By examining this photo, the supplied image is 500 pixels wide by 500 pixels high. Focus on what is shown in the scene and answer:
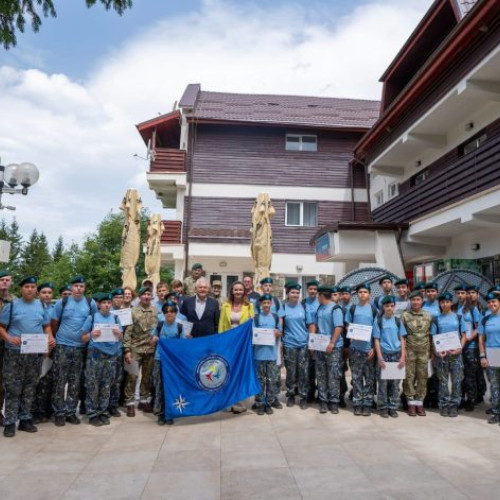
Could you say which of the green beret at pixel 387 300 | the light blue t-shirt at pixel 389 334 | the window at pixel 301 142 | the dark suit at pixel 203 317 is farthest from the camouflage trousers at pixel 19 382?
the window at pixel 301 142

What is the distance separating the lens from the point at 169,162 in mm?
20000

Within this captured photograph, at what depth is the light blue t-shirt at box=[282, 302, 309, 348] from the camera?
6.67m

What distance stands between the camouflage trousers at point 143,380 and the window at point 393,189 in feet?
46.9

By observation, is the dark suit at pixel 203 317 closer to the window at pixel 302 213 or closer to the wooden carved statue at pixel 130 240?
the wooden carved statue at pixel 130 240

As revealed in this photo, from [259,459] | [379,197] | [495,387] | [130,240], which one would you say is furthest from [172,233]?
[259,459]

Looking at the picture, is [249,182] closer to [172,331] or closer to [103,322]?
[172,331]

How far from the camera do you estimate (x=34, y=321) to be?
5.52m

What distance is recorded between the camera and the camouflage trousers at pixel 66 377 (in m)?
5.78

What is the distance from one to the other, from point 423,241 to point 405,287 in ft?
22.9

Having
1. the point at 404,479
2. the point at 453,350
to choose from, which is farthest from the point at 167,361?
the point at 453,350

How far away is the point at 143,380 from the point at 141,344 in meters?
0.56

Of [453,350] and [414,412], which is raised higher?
[453,350]

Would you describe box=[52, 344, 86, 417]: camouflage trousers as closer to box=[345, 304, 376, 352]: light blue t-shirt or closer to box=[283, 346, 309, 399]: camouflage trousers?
box=[283, 346, 309, 399]: camouflage trousers

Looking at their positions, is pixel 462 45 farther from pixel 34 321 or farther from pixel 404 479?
pixel 34 321
